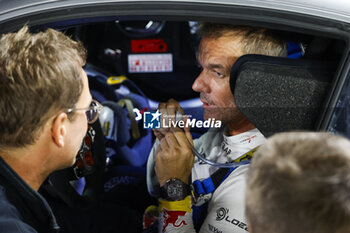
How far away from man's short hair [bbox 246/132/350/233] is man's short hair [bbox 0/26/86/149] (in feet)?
1.99

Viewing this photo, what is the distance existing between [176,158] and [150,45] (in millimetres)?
2041

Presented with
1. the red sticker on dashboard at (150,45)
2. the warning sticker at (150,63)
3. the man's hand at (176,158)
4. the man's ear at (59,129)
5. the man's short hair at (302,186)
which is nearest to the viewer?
the man's short hair at (302,186)

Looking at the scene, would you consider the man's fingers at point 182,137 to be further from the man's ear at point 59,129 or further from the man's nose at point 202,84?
the man's ear at point 59,129

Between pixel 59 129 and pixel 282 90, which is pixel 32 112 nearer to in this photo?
pixel 59 129

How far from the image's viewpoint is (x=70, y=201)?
1.60 metres

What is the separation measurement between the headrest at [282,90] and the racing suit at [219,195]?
0.74 ft

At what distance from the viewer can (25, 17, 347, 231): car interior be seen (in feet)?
3.50

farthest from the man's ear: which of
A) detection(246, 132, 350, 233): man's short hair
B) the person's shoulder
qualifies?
detection(246, 132, 350, 233): man's short hair

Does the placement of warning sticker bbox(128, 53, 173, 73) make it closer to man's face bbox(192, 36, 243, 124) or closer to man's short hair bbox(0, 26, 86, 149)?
man's face bbox(192, 36, 243, 124)

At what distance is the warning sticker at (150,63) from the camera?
10.2 feet

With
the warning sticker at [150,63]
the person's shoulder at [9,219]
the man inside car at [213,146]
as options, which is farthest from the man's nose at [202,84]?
the warning sticker at [150,63]

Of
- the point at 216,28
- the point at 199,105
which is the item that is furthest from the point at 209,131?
the point at 216,28

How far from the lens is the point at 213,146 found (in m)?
1.44

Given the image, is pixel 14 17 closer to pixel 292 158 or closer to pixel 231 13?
pixel 231 13
